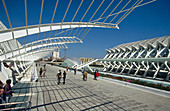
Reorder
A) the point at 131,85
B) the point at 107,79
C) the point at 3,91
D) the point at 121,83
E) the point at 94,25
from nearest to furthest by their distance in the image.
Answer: the point at 3,91 → the point at 94,25 → the point at 131,85 → the point at 121,83 → the point at 107,79

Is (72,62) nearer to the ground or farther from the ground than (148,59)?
farther from the ground

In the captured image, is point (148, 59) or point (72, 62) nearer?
point (148, 59)

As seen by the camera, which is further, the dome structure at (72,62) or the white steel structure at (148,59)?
the dome structure at (72,62)

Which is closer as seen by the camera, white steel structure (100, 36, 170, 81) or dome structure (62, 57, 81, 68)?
white steel structure (100, 36, 170, 81)

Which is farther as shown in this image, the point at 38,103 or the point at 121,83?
the point at 121,83

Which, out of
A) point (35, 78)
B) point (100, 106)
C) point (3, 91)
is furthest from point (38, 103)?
point (35, 78)

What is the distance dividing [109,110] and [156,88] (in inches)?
236

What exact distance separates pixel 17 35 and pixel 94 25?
4.71 m

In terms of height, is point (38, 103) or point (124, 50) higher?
point (124, 50)

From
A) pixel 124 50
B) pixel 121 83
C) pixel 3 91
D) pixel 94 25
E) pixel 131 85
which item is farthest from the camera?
pixel 124 50

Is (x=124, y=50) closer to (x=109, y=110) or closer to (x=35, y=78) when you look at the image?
(x=35, y=78)

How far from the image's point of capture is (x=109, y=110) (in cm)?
535

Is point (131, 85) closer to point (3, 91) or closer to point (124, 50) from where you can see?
point (3, 91)

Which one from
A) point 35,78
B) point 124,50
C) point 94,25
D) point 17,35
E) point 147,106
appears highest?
point 124,50
